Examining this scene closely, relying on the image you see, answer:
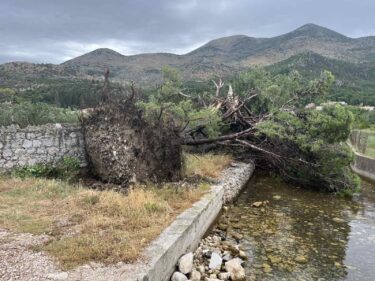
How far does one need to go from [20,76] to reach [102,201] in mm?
60183

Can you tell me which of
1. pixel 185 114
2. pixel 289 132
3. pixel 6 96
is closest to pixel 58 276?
pixel 185 114

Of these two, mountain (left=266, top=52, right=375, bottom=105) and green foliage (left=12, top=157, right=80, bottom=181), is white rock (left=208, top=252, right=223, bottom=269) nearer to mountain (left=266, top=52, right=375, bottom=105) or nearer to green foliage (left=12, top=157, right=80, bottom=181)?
green foliage (left=12, top=157, right=80, bottom=181)

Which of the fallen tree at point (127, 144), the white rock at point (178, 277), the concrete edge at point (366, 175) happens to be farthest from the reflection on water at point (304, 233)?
the concrete edge at point (366, 175)

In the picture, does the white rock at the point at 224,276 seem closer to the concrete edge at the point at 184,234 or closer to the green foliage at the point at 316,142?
the concrete edge at the point at 184,234

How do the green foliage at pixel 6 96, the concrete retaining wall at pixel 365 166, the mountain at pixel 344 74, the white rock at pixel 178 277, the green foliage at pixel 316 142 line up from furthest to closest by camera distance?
the mountain at pixel 344 74 → the green foliage at pixel 6 96 → the concrete retaining wall at pixel 365 166 → the green foliage at pixel 316 142 → the white rock at pixel 178 277

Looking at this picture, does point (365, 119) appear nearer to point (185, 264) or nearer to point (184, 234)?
point (184, 234)

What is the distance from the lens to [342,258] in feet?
31.3

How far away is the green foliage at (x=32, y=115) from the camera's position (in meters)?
12.4

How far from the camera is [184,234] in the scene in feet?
25.7

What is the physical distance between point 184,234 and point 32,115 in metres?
7.83

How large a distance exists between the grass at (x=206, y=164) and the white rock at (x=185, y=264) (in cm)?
590

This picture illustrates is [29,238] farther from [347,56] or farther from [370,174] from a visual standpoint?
[347,56]

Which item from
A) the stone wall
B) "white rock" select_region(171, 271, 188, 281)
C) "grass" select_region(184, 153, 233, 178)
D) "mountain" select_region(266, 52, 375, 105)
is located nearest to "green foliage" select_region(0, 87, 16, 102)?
the stone wall

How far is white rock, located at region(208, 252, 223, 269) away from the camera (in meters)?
8.27
